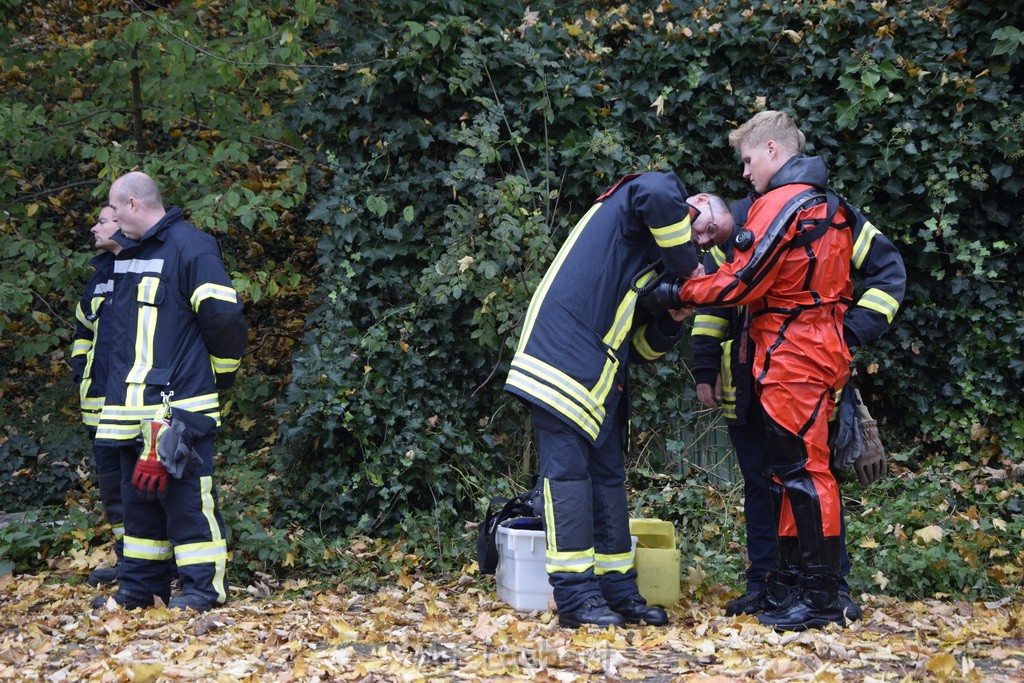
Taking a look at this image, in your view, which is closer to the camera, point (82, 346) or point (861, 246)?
point (861, 246)

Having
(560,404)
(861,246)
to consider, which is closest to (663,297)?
(560,404)

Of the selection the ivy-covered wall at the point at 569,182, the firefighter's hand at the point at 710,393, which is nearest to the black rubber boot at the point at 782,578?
the firefighter's hand at the point at 710,393

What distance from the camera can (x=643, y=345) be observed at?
4.95 metres

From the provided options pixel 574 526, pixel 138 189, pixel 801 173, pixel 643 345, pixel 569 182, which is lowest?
pixel 574 526

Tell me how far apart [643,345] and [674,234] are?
0.74m

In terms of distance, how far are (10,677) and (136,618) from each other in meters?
0.96

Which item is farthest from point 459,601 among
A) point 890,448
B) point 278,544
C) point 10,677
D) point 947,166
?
point 947,166

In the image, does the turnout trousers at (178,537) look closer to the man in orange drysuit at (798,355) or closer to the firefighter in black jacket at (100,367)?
the firefighter in black jacket at (100,367)

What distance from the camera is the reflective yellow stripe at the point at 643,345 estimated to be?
491 cm

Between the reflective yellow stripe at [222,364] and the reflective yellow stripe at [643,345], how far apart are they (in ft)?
6.97

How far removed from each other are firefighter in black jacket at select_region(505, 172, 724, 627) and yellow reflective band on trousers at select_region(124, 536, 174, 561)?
2.15 m

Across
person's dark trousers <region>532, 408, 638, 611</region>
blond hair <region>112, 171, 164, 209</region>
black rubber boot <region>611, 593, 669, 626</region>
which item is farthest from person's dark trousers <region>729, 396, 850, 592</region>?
blond hair <region>112, 171, 164, 209</region>

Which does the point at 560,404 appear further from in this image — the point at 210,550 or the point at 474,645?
the point at 210,550

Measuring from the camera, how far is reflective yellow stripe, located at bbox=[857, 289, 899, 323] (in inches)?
185
